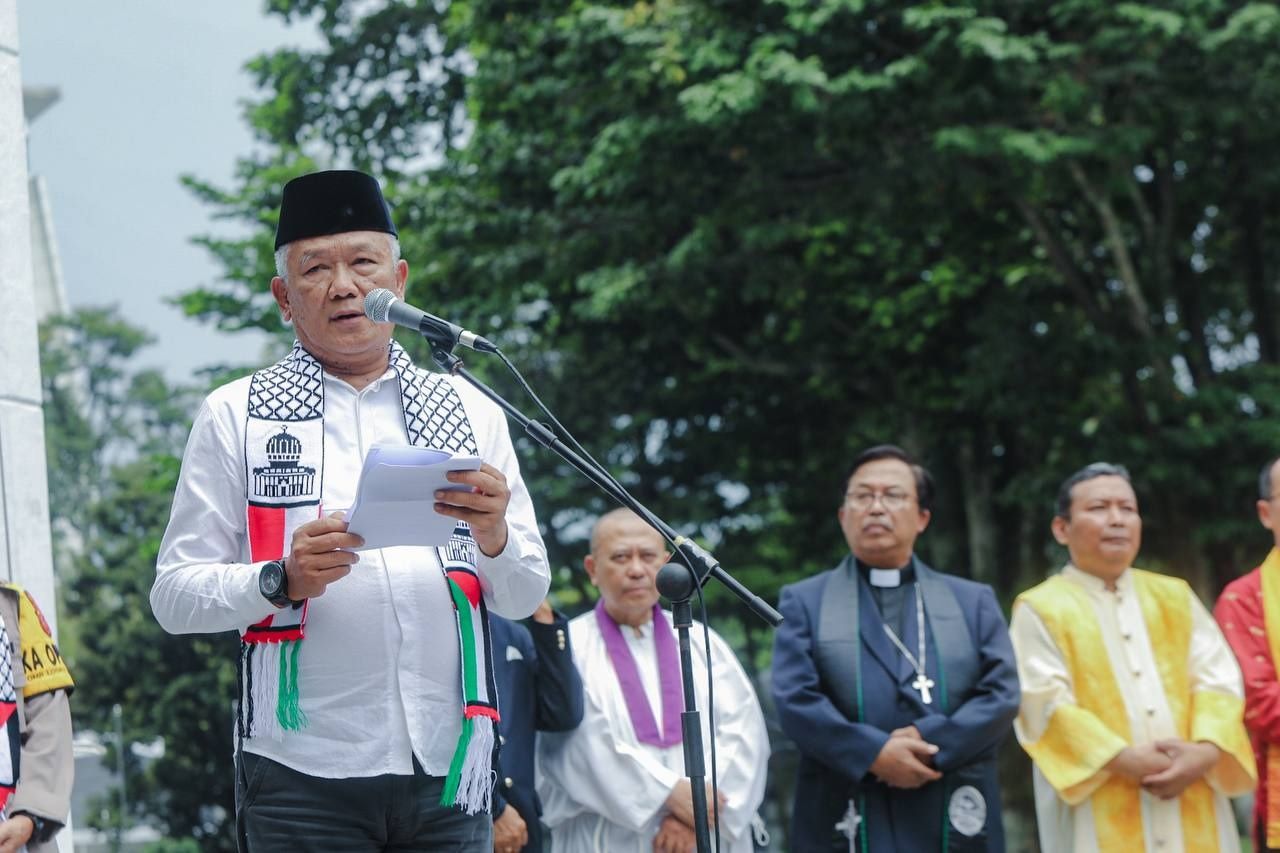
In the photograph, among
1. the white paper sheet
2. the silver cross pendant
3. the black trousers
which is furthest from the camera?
the silver cross pendant

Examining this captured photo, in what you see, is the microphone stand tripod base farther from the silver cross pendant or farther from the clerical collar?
the clerical collar

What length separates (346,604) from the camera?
10.2 feet

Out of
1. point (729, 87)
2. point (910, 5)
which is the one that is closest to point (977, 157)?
point (910, 5)

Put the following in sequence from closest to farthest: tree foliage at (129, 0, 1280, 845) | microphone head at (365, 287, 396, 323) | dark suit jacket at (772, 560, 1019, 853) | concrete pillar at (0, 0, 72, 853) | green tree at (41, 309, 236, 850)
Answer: microphone head at (365, 287, 396, 323)
dark suit jacket at (772, 560, 1019, 853)
concrete pillar at (0, 0, 72, 853)
tree foliage at (129, 0, 1280, 845)
green tree at (41, 309, 236, 850)

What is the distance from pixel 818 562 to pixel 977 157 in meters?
5.88

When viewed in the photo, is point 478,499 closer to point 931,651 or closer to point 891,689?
point 891,689

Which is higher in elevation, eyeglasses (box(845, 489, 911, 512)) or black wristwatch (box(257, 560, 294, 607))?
eyeglasses (box(845, 489, 911, 512))

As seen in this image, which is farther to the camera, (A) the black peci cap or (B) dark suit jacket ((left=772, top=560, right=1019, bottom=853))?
(B) dark suit jacket ((left=772, top=560, right=1019, bottom=853))

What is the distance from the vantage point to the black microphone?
3.10 metres

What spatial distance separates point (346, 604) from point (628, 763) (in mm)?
2899

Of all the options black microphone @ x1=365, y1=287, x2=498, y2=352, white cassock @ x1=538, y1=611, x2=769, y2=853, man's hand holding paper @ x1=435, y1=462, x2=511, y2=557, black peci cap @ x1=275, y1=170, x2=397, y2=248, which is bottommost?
white cassock @ x1=538, y1=611, x2=769, y2=853

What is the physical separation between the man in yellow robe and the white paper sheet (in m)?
3.68

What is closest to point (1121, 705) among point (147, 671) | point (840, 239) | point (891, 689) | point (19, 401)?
point (891, 689)

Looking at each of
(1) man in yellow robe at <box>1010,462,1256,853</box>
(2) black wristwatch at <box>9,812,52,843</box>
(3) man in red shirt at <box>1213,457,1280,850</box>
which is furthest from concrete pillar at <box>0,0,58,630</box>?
(3) man in red shirt at <box>1213,457,1280,850</box>
